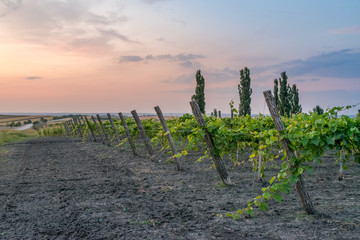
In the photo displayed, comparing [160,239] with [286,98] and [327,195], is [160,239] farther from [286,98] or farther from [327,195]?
[286,98]

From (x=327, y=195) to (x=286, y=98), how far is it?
3719 centimetres

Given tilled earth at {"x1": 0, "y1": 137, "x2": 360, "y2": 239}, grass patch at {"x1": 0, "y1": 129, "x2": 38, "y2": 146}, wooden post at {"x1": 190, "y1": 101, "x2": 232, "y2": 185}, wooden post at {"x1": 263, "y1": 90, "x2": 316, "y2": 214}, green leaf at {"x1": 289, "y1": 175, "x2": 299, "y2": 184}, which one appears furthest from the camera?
grass patch at {"x1": 0, "y1": 129, "x2": 38, "y2": 146}

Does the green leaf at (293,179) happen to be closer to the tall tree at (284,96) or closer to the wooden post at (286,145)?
the wooden post at (286,145)

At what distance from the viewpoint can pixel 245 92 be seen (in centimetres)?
4266

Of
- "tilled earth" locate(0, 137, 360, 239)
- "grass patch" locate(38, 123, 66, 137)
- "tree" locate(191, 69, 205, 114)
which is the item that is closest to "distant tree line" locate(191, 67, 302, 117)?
"tree" locate(191, 69, 205, 114)

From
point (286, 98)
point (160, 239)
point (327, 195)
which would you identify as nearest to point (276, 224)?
point (160, 239)

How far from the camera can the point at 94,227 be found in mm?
4594

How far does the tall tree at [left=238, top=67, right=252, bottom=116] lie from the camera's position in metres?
42.2

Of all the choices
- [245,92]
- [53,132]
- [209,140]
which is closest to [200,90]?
[245,92]

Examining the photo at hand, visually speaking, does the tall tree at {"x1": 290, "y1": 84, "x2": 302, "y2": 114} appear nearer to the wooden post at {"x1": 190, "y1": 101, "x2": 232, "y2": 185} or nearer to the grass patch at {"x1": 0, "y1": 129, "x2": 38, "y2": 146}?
the grass patch at {"x1": 0, "y1": 129, "x2": 38, "y2": 146}

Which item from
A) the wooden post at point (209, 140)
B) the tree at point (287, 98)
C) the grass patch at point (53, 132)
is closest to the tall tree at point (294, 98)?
the tree at point (287, 98)

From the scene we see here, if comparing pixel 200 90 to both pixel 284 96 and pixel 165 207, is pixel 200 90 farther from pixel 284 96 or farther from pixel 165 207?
pixel 165 207

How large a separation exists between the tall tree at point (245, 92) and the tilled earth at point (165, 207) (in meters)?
33.3

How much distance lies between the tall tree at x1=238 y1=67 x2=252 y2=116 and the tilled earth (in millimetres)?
33342
